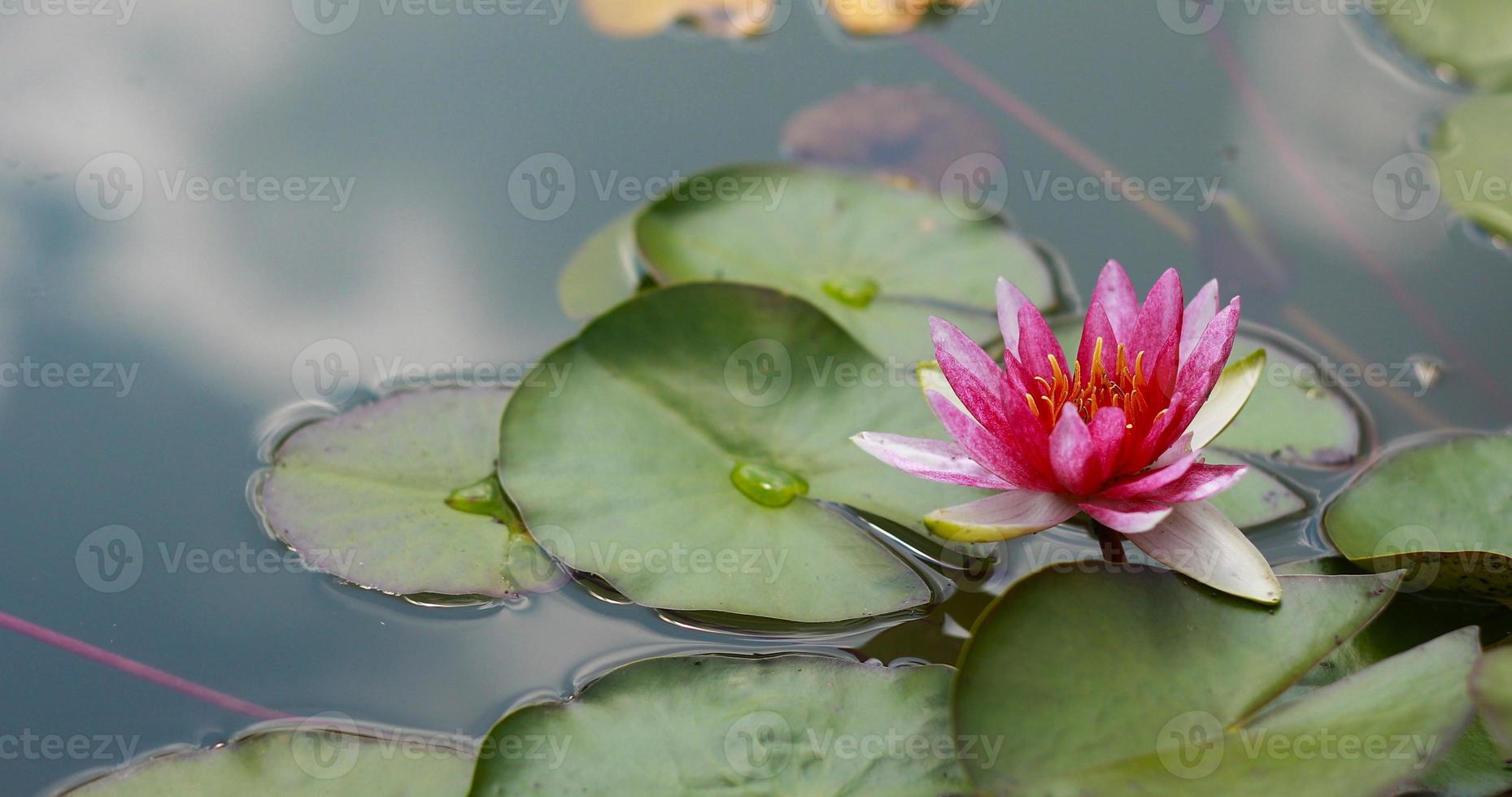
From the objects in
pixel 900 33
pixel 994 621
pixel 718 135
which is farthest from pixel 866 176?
pixel 994 621

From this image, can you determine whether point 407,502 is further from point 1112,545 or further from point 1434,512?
point 1434,512

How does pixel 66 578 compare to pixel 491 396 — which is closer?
pixel 66 578

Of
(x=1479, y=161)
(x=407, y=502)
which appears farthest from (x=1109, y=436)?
(x=1479, y=161)

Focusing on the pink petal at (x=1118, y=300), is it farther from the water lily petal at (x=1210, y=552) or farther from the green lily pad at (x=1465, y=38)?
the green lily pad at (x=1465, y=38)

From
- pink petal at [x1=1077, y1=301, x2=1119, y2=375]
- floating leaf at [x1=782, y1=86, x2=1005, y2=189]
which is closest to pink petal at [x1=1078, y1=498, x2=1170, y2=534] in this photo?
pink petal at [x1=1077, y1=301, x2=1119, y2=375]

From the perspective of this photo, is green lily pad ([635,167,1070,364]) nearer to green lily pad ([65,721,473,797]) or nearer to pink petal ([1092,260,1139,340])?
pink petal ([1092,260,1139,340])

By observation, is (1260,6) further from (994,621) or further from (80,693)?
(80,693)

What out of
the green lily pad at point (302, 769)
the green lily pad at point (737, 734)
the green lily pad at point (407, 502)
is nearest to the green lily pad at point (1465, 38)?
the green lily pad at point (737, 734)
